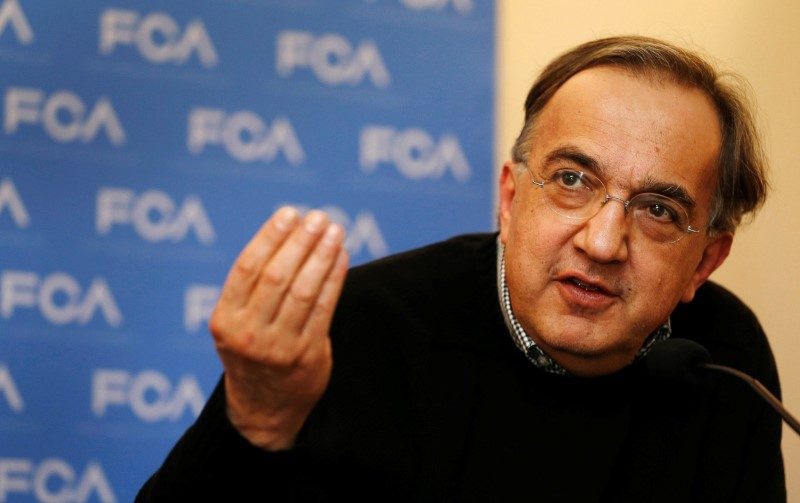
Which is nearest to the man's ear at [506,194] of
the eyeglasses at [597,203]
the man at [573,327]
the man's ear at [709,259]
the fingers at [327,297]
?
the man at [573,327]

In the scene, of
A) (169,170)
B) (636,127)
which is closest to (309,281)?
(636,127)

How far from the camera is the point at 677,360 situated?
1.80 meters

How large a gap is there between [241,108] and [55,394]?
2.77ft

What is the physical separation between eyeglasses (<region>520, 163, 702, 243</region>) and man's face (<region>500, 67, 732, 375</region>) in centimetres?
1

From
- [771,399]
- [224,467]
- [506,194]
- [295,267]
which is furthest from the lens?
[506,194]

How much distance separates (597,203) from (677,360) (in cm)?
41

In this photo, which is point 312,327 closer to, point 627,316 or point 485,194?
point 627,316

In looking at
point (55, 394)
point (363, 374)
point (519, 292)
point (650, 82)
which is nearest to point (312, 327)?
point (363, 374)

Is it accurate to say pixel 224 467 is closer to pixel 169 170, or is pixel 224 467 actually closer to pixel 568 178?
pixel 568 178

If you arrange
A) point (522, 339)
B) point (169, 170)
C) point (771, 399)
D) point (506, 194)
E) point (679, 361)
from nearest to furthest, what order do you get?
point (771, 399) → point (679, 361) → point (522, 339) → point (506, 194) → point (169, 170)

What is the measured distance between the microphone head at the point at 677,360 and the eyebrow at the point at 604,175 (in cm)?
36

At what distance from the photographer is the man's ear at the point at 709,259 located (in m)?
2.29

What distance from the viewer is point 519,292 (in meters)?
2.11

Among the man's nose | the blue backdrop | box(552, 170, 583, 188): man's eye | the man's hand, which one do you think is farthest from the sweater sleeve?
the blue backdrop
